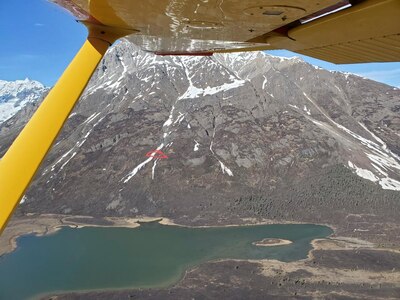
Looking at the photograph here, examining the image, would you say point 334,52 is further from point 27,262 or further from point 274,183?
point 274,183

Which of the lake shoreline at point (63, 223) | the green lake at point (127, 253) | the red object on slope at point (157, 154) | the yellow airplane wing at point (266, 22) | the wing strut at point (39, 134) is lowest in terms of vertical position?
the green lake at point (127, 253)

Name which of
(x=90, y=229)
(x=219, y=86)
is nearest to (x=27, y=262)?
(x=90, y=229)

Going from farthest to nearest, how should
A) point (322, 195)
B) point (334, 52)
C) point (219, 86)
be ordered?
point (219, 86) → point (322, 195) → point (334, 52)

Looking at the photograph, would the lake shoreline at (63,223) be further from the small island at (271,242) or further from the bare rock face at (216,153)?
the small island at (271,242)

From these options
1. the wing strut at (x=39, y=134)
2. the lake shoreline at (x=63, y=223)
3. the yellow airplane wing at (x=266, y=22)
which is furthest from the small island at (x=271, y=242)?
the wing strut at (x=39, y=134)

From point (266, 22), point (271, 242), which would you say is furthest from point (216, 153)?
point (266, 22)
